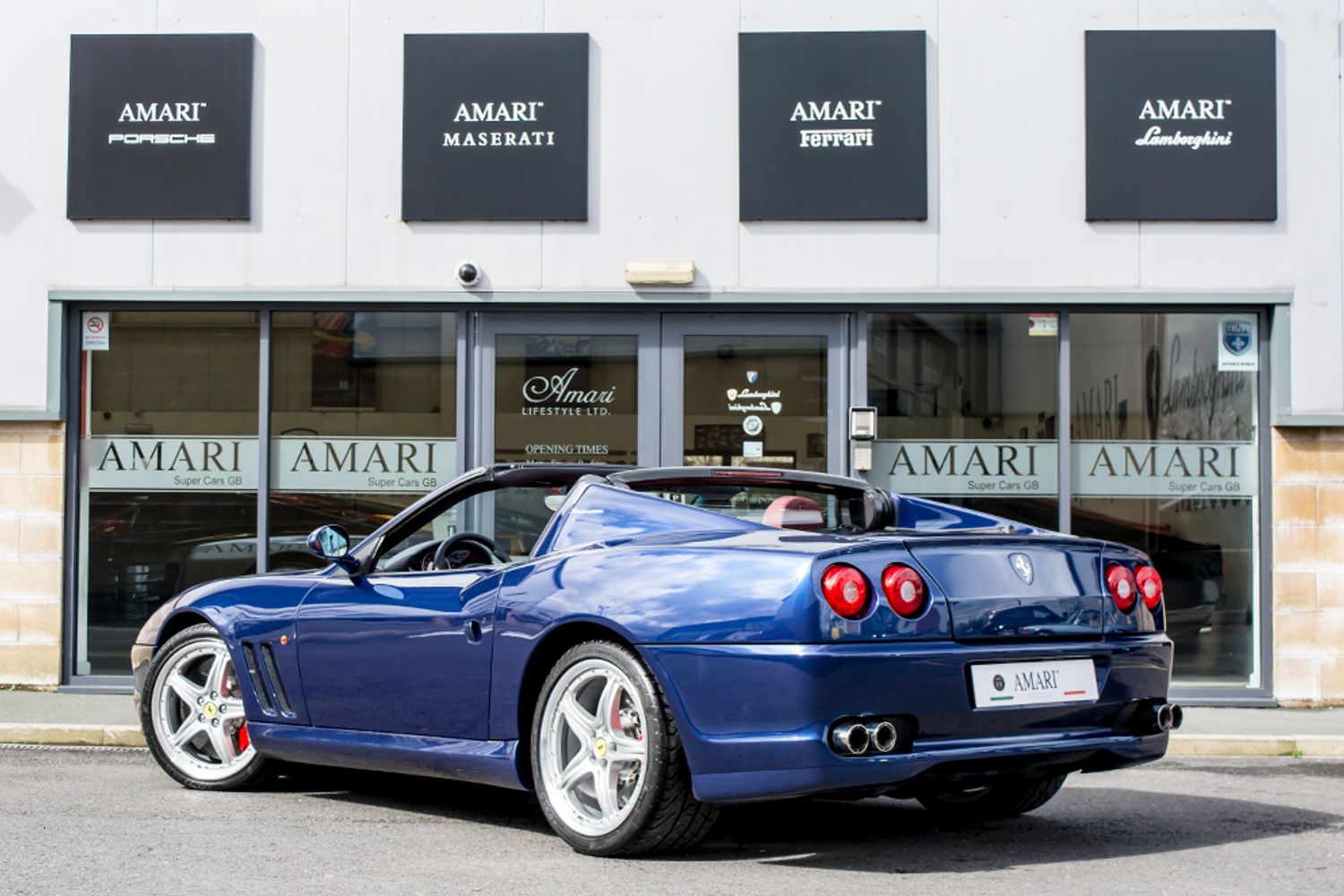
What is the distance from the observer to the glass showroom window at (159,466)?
11.4 m

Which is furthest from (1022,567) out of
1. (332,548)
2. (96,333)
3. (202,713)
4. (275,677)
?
(96,333)

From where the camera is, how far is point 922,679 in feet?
15.2

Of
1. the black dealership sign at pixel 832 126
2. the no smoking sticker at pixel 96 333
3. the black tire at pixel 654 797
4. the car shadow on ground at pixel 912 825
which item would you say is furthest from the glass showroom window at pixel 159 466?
the black tire at pixel 654 797

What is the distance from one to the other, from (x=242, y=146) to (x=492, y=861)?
24.7 ft

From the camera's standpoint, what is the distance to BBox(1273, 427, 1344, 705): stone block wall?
10930 mm

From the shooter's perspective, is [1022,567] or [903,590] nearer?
[903,590]

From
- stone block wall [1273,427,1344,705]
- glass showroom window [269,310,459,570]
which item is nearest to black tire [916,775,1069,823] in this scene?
stone block wall [1273,427,1344,705]

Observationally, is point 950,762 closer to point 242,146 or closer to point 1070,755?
point 1070,755

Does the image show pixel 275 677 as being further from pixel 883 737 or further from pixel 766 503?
pixel 883 737

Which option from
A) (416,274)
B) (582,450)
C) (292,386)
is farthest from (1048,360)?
(292,386)

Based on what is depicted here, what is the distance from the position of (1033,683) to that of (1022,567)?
1.15 feet

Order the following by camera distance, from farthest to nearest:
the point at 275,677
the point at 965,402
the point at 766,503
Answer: the point at 965,402 → the point at 275,677 → the point at 766,503

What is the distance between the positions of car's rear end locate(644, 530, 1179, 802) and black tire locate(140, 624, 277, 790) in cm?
237

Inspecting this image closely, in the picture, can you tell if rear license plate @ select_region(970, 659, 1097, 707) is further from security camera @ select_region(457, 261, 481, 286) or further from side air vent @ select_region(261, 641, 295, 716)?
security camera @ select_region(457, 261, 481, 286)
